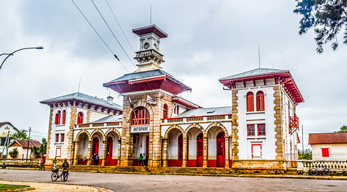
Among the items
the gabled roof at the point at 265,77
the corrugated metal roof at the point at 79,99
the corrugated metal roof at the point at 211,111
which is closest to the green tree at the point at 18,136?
the corrugated metal roof at the point at 79,99

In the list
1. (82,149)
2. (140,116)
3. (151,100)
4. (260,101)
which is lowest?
(82,149)

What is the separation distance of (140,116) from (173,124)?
4.21 metres

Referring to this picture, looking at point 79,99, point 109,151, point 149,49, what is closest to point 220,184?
point 109,151

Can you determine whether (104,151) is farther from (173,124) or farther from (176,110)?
(176,110)

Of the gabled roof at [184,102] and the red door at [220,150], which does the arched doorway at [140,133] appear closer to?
the gabled roof at [184,102]

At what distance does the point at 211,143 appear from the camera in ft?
102

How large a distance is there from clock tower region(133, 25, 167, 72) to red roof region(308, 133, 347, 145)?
20.1 metres

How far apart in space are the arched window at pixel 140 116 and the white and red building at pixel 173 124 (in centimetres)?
4

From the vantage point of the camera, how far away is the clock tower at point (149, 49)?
3856cm

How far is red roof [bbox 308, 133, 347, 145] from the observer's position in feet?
115

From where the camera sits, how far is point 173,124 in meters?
31.8

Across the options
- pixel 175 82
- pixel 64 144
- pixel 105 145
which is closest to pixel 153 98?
pixel 175 82

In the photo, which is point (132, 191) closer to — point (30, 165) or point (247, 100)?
point (247, 100)

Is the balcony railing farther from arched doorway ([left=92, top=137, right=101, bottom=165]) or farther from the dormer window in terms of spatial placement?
the dormer window
